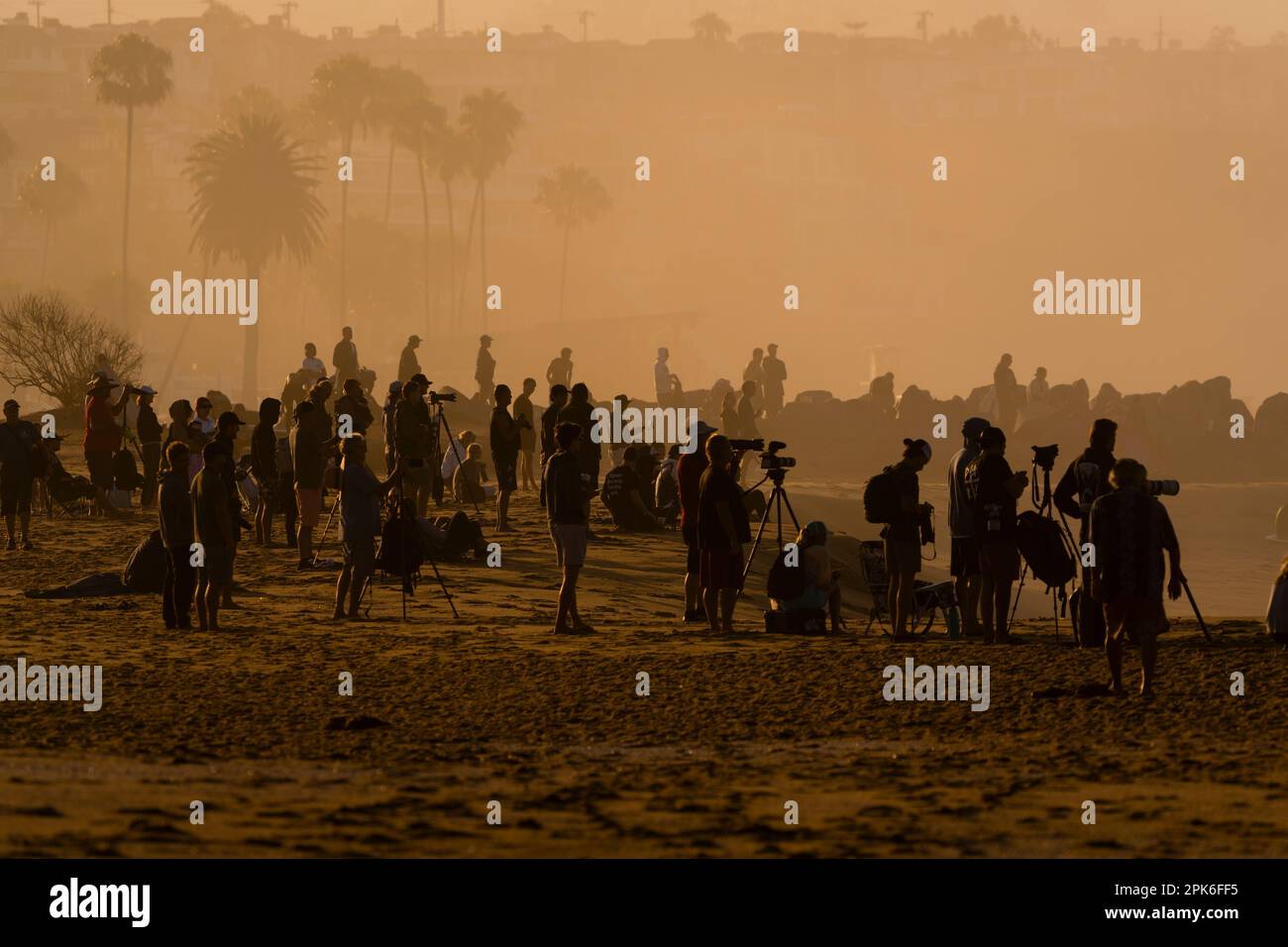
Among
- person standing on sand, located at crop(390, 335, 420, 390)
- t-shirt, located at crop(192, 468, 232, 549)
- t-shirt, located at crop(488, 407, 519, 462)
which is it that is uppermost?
person standing on sand, located at crop(390, 335, 420, 390)

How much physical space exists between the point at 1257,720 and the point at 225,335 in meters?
144

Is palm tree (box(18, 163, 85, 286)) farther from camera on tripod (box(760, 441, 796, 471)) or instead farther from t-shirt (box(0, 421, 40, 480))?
camera on tripod (box(760, 441, 796, 471))

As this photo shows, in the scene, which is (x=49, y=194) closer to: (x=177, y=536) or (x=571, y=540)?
(x=177, y=536)

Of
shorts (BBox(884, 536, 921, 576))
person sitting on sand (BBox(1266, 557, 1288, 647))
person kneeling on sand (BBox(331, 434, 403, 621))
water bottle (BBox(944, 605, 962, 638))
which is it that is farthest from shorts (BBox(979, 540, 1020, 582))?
person kneeling on sand (BBox(331, 434, 403, 621))

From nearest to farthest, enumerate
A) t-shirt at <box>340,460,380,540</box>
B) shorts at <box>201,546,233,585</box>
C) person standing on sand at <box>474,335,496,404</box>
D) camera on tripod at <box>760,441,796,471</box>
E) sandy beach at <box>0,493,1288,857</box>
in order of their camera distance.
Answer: sandy beach at <box>0,493,1288,857</box>, shorts at <box>201,546,233,585</box>, camera on tripod at <box>760,441,796,471</box>, t-shirt at <box>340,460,380,540</box>, person standing on sand at <box>474,335,496,404</box>

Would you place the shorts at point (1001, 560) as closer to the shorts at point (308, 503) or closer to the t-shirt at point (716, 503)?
the t-shirt at point (716, 503)

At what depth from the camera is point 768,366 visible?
143ft

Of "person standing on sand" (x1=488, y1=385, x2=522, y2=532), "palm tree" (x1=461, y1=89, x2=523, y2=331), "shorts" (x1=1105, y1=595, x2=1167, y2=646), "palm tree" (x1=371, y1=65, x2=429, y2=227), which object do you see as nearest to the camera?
"shorts" (x1=1105, y1=595, x2=1167, y2=646)

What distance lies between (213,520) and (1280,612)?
860 centimetres

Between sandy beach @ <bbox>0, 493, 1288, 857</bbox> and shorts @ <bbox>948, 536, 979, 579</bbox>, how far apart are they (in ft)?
1.99

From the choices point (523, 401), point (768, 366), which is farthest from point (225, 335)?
point (523, 401)

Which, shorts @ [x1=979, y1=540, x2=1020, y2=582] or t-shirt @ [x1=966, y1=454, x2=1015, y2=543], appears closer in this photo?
t-shirt @ [x1=966, y1=454, x2=1015, y2=543]

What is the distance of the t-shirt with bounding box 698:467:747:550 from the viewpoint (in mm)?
15789
